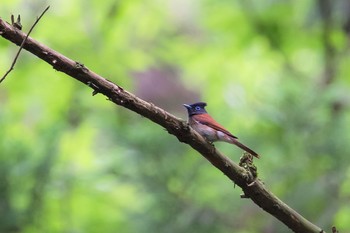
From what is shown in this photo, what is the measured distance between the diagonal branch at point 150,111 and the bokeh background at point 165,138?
6.08 feet

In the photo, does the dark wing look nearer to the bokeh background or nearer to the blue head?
the blue head

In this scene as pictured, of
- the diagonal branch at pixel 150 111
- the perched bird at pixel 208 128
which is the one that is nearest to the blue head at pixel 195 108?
the perched bird at pixel 208 128

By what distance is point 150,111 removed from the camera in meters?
1.19

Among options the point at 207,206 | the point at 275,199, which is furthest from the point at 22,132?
the point at 275,199

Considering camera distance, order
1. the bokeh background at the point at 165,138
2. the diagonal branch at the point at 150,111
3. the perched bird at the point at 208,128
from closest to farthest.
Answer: the diagonal branch at the point at 150,111
the perched bird at the point at 208,128
the bokeh background at the point at 165,138

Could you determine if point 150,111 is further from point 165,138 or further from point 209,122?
point 165,138

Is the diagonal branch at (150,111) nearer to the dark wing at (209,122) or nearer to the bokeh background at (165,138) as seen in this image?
the dark wing at (209,122)

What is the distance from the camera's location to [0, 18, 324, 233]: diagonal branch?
3.78ft

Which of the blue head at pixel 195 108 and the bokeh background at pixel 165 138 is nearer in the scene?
the blue head at pixel 195 108

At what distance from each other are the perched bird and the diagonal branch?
7cm

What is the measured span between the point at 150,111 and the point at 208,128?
8.8 inches

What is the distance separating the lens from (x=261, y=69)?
4.99m

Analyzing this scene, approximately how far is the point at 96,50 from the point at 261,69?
1.65 m

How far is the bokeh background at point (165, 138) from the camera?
10.8ft
